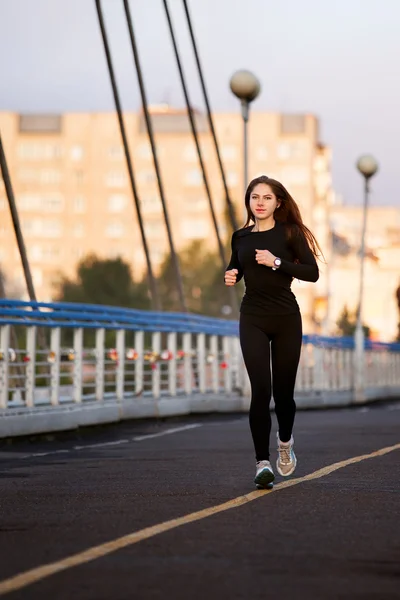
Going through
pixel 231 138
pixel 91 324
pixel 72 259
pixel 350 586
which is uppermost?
pixel 231 138

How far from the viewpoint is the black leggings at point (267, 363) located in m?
10.1

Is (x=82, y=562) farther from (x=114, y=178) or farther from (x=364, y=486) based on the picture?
(x=114, y=178)

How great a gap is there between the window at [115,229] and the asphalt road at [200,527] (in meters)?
169

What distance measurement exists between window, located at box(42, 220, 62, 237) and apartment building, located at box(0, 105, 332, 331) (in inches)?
4.4

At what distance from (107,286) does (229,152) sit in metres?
60.1

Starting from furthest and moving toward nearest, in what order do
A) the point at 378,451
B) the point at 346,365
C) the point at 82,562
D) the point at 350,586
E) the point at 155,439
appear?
the point at 346,365, the point at 155,439, the point at 378,451, the point at 82,562, the point at 350,586

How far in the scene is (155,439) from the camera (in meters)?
17.1

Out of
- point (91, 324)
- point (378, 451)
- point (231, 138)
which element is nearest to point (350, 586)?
point (378, 451)

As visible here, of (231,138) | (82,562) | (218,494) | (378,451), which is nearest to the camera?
(82,562)

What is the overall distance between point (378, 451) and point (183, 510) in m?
5.42

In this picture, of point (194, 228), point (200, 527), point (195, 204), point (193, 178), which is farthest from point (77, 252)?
point (200, 527)

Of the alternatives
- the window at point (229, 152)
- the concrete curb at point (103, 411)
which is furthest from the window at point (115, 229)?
the concrete curb at point (103, 411)

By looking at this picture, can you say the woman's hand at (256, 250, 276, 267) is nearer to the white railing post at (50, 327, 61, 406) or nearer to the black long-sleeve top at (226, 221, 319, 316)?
the black long-sleeve top at (226, 221, 319, 316)

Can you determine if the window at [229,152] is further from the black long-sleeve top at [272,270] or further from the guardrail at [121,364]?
the black long-sleeve top at [272,270]
